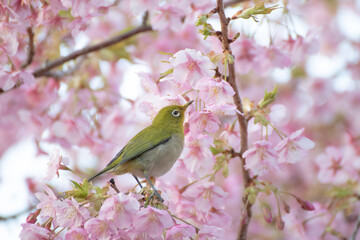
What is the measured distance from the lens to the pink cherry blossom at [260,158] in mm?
2809

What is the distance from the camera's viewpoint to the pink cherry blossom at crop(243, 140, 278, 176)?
2.81 metres

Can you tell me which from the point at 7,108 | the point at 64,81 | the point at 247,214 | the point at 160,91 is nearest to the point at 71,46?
the point at 64,81

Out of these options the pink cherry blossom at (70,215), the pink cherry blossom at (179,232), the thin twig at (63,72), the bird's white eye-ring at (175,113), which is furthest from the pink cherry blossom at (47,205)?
the thin twig at (63,72)

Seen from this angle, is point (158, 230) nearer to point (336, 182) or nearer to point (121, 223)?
point (121, 223)

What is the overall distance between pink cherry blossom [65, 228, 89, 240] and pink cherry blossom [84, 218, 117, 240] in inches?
2.2

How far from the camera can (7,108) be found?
4812 millimetres

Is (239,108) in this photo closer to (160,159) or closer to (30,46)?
(160,159)

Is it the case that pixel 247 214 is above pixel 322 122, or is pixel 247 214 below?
above

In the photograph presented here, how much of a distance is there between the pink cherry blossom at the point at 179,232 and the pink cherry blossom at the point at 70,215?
17.2 inches

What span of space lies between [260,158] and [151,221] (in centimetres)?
84

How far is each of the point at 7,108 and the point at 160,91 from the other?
2347 mm

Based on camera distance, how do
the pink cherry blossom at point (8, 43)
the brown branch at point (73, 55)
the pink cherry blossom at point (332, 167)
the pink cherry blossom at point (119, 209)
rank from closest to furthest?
the pink cherry blossom at point (119, 209) → the pink cherry blossom at point (8, 43) → the brown branch at point (73, 55) → the pink cherry blossom at point (332, 167)

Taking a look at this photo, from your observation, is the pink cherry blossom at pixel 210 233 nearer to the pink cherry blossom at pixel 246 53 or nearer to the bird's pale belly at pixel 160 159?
the bird's pale belly at pixel 160 159

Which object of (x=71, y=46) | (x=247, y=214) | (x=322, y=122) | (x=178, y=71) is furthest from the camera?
(x=322, y=122)
